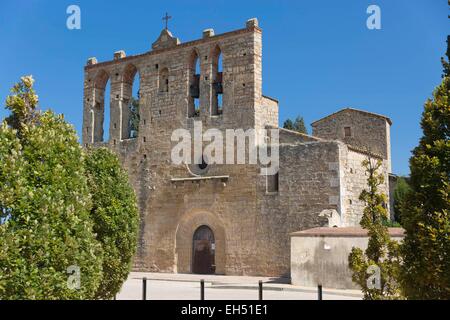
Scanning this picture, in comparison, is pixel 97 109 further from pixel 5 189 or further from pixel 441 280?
pixel 441 280

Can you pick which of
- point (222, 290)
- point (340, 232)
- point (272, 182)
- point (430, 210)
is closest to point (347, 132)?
point (272, 182)

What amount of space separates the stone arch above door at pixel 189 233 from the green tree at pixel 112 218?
968 centimetres

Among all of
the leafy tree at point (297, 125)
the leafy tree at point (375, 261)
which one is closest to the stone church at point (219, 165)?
the leafy tree at point (375, 261)

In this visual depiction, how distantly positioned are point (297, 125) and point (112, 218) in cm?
3692

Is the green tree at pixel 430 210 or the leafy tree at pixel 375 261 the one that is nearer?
the green tree at pixel 430 210

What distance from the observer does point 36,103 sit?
7301 millimetres

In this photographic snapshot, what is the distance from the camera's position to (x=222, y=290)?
47.6 ft

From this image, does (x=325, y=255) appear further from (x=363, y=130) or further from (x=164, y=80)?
(x=164, y=80)

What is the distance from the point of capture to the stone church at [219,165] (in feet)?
57.2

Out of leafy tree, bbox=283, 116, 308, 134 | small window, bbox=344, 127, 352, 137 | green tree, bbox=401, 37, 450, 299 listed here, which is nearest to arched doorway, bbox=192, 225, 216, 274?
small window, bbox=344, 127, 352, 137

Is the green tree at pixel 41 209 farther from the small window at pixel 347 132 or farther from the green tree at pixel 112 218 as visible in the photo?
the small window at pixel 347 132

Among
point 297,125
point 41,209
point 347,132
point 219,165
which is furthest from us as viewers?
point 297,125

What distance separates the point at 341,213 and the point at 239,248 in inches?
159
